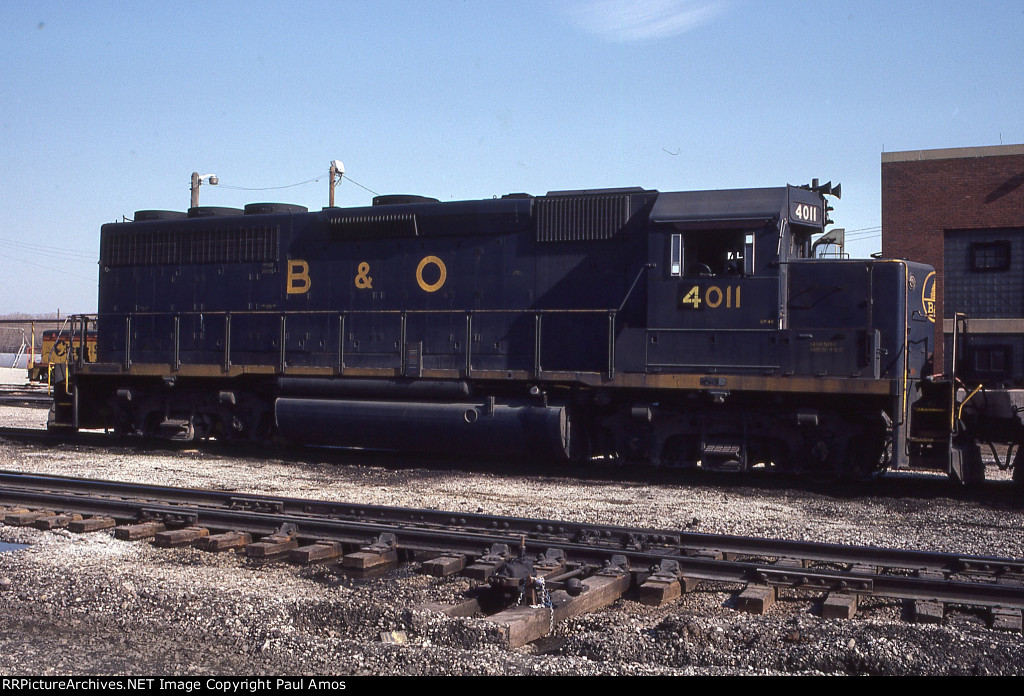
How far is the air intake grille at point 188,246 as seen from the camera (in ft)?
44.5

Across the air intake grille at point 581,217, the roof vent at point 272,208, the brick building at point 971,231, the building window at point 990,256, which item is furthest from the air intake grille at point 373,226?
the building window at point 990,256

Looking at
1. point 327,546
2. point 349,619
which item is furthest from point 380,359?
point 349,619

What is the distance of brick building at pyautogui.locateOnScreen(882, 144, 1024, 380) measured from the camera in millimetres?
22141

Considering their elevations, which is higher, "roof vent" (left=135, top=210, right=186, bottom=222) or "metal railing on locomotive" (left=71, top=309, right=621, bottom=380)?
"roof vent" (left=135, top=210, right=186, bottom=222)

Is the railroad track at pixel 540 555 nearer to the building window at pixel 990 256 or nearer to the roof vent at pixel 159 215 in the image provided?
the roof vent at pixel 159 215

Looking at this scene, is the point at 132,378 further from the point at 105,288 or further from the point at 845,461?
the point at 845,461

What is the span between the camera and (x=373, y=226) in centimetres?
1275

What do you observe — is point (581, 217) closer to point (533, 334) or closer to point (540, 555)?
point (533, 334)

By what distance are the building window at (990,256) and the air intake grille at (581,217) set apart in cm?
1512

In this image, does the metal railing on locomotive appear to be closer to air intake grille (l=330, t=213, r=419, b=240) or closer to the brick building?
air intake grille (l=330, t=213, r=419, b=240)

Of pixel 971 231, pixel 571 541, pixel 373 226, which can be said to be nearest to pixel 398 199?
pixel 373 226

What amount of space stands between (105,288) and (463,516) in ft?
33.1

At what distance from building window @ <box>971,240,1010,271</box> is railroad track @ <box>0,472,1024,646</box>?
62.7 ft

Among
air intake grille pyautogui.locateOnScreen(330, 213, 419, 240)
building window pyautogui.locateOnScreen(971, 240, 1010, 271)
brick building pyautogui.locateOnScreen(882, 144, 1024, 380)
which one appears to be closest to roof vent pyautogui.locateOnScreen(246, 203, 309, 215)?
air intake grille pyautogui.locateOnScreen(330, 213, 419, 240)
